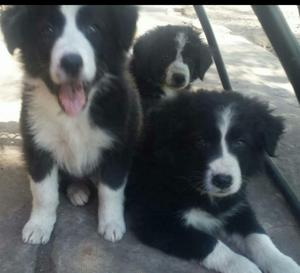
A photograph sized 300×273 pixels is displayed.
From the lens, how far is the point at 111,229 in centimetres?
271

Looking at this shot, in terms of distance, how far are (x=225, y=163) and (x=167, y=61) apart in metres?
1.82

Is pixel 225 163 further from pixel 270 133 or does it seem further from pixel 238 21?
pixel 238 21

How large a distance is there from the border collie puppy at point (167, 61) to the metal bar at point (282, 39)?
6.64 feet

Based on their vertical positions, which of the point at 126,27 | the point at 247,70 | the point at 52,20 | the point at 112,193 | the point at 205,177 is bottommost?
the point at 247,70

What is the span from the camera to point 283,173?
3.52 m

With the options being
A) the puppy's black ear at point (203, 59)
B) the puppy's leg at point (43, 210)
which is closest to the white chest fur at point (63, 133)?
the puppy's leg at point (43, 210)

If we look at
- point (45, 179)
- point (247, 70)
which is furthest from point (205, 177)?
point (247, 70)

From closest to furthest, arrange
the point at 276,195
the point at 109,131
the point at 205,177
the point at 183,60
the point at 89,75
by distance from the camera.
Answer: the point at 89,75
the point at 205,177
the point at 109,131
the point at 276,195
the point at 183,60

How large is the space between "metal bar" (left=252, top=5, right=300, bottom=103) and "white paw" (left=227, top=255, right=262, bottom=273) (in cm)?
94

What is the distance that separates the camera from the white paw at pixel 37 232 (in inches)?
104

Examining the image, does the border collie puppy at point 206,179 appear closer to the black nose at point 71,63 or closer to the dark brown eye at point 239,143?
the dark brown eye at point 239,143

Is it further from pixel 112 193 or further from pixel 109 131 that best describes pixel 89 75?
pixel 112 193

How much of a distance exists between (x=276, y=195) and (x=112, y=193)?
1.15 meters

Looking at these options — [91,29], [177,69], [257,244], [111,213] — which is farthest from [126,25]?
[177,69]
